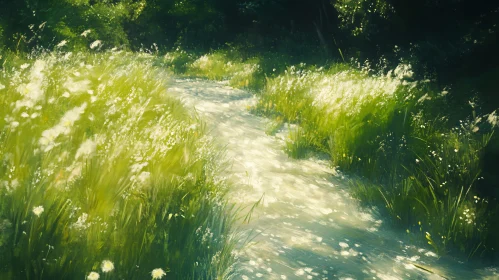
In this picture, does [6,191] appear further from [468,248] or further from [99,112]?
[468,248]

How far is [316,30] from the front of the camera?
55.7ft

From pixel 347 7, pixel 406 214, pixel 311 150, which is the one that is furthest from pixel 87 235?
pixel 347 7

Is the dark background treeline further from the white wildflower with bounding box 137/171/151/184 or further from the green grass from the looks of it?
the white wildflower with bounding box 137/171/151/184

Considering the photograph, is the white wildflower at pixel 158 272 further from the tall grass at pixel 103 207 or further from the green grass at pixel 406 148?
the green grass at pixel 406 148

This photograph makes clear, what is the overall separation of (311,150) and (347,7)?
21.9ft

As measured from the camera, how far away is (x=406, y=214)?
3.85 meters

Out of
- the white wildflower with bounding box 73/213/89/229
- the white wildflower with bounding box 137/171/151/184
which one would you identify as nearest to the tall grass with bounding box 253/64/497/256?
the white wildflower with bounding box 137/171/151/184

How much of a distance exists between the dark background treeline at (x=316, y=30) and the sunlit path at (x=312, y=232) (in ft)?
3.95

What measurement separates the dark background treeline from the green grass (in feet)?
0.97

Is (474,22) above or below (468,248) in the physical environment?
above

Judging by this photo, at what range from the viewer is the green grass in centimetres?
354

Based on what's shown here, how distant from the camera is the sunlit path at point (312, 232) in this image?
9.57ft

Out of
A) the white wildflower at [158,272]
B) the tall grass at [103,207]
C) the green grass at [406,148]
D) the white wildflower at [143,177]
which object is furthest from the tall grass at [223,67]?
A: the white wildflower at [158,272]

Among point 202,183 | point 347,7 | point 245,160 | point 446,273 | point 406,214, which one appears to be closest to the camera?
point 446,273
